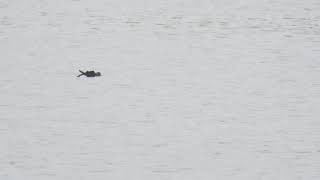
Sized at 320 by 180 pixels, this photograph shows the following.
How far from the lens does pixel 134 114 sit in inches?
207

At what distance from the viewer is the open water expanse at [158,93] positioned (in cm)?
433

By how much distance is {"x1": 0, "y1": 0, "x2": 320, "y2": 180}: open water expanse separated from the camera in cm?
433

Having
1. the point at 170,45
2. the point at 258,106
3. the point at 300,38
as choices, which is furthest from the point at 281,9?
the point at 258,106

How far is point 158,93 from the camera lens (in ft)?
19.1

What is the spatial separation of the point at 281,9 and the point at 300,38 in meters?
1.88

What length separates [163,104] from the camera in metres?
5.54

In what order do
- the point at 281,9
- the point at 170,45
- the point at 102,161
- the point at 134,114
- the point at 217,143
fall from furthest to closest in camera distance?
the point at 281,9 → the point at 170,45 → the point at 134,114 → the point at 217,143 → the point at 102,161

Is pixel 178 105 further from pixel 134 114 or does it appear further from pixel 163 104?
pixel 134 114

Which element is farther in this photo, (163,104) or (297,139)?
(163,104)

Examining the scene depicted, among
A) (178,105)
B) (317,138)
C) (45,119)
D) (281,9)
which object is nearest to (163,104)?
(178,105)

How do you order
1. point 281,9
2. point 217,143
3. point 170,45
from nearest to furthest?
point 217,143
point 170,45
point 281,9

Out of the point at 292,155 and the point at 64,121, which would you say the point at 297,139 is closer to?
the point at 292,155

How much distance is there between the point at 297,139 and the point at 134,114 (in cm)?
177

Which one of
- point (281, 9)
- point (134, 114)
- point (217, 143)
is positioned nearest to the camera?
point (217, 143)
